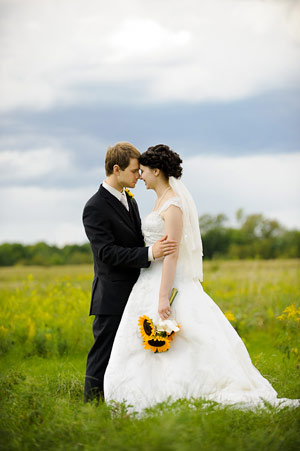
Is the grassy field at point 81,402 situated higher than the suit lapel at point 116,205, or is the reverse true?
the suit lapel at point 116,205

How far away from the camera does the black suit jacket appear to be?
4.93 m

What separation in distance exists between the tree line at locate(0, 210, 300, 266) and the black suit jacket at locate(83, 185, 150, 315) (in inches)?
792

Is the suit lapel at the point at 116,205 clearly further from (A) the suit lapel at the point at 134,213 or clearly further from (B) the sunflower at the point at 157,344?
(B) the sunflower at the point at 157,344

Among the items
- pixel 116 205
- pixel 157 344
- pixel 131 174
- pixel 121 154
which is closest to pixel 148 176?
pixel 131 174

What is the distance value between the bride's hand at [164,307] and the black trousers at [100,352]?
572 millimetres

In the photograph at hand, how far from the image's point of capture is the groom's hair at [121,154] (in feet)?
16.1

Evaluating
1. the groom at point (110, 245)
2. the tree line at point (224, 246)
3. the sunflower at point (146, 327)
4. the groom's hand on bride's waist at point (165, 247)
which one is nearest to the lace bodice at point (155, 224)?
the groom's hand on bride's waist at point (165, 247)

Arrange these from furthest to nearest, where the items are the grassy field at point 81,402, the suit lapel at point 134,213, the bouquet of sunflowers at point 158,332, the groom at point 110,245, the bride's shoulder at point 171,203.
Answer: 1. the suit lapel at point 134,213
2. the groom at point 110,245
3. the bride's shoulder at point 171,203
4. the bouquet of sunflowers at point 158,332
5. the grassy field at point 81,402

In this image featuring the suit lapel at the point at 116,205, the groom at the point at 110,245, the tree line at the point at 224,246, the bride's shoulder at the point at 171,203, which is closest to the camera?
the bride's shoulder at the point at 171,203

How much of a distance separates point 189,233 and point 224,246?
1152 inches

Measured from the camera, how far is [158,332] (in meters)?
4.50

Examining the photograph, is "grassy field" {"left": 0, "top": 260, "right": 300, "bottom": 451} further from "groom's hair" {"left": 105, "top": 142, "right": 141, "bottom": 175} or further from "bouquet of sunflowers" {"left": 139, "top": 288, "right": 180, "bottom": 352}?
"groom's hair" {"left": 105, "top": 142, "right": 141, "bottom": 175}

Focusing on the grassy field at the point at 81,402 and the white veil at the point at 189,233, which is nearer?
the grassy field at the point at 81,402

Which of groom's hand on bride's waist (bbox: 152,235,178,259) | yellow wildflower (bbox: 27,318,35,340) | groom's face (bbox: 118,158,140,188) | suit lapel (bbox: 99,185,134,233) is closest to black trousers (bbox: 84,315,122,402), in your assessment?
groom's hand on bride's waist (bbox: 152,235,178,259)
